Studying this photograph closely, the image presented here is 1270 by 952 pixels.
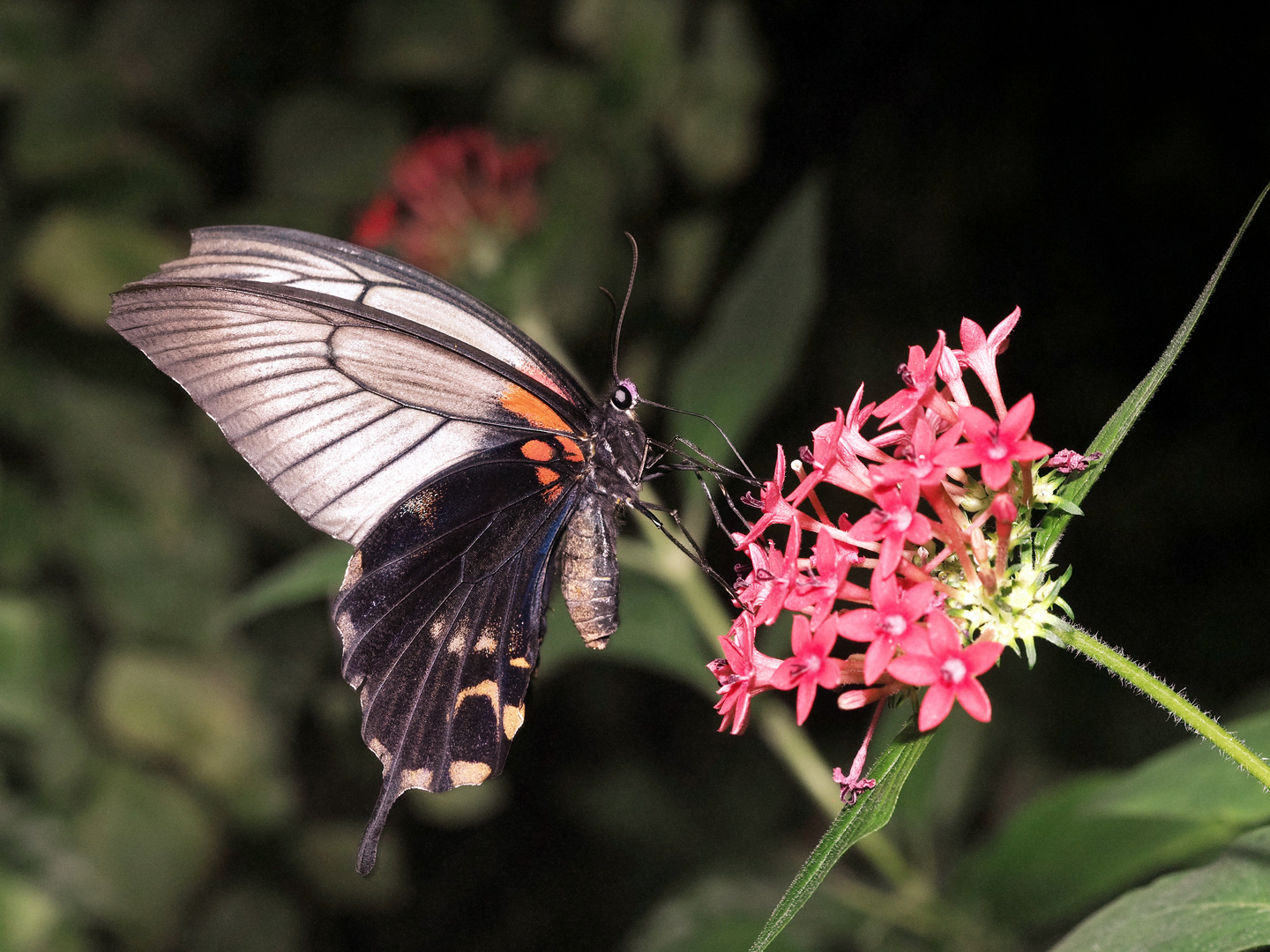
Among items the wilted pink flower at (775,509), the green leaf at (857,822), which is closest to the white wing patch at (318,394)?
the wilted pink flower at (775,509)

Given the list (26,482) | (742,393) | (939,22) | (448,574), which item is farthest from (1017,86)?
(26,482)

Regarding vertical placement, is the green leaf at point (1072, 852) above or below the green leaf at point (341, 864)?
above

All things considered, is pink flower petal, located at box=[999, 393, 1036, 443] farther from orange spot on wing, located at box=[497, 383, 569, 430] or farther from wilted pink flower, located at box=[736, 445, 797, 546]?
orange spot on wing, located at box=[497, 383, 569, 430]

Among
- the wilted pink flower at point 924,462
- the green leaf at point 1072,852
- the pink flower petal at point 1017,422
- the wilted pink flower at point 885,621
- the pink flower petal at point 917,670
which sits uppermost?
the pink flower petal at point 1017,422

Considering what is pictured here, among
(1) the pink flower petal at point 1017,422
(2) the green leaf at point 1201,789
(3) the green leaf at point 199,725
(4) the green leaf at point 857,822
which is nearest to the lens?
(4) the green leaf at point 857,822

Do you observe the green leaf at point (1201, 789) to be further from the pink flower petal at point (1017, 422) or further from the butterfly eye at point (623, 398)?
the butterfly eye at point (623, 398)

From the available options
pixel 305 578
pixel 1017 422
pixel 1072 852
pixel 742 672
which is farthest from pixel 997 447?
pixel 305 578

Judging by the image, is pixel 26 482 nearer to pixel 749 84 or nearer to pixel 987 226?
pixel 749 84
